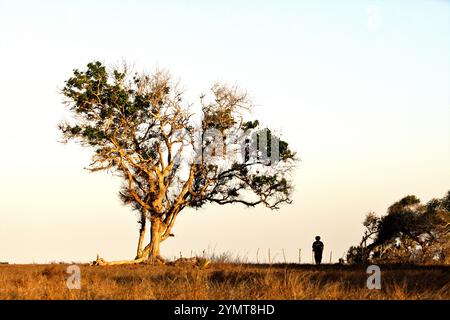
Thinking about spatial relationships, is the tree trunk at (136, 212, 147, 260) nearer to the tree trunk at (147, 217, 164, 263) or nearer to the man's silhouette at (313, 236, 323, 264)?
the tree trunk at (147, 217, 164, 263)

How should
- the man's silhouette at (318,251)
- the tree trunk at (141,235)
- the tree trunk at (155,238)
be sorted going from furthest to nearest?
the tree trunk at (141,235), the tree trunk at (155,238), the man's silhouette at (318,251)

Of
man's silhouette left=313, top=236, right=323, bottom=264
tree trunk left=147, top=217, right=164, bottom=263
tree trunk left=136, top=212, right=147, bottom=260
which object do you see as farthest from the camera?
tree trunk left=136, top=212, right=147, bottom=260

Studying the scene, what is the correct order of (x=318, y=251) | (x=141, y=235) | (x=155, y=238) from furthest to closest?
1. (x=141, y=235)
2. (x=155, y=238)
3. (x=318, y=251)

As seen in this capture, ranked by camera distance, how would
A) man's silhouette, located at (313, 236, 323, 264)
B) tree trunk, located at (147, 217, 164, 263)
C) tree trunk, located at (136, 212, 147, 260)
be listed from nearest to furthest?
man's silhouette, located at (313, 236, 323, 264) < tree trunk, located at (147, 217, 164, 263) < tree trunk, located at (136, 212, 147, 260)

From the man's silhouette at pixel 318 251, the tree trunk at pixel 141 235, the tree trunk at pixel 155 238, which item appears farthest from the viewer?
the tree trunk at pixel 141 235

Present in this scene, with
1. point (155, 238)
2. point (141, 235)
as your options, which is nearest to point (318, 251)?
point (155, 238)

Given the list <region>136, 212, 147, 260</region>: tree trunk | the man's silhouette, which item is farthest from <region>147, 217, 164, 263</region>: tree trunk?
the man's silhouette

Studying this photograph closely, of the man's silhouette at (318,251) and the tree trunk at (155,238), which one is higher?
the tree trunk at (155,238)

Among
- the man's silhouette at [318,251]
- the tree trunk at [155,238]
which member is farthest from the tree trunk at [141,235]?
the man's silhouette at [318,251]

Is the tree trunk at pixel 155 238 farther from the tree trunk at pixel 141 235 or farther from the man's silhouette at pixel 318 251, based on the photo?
the man's silhouette at pixel 318 251

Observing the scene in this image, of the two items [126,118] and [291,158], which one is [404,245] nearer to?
[291,158]

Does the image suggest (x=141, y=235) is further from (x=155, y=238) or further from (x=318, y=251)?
(x=318, y=251)
